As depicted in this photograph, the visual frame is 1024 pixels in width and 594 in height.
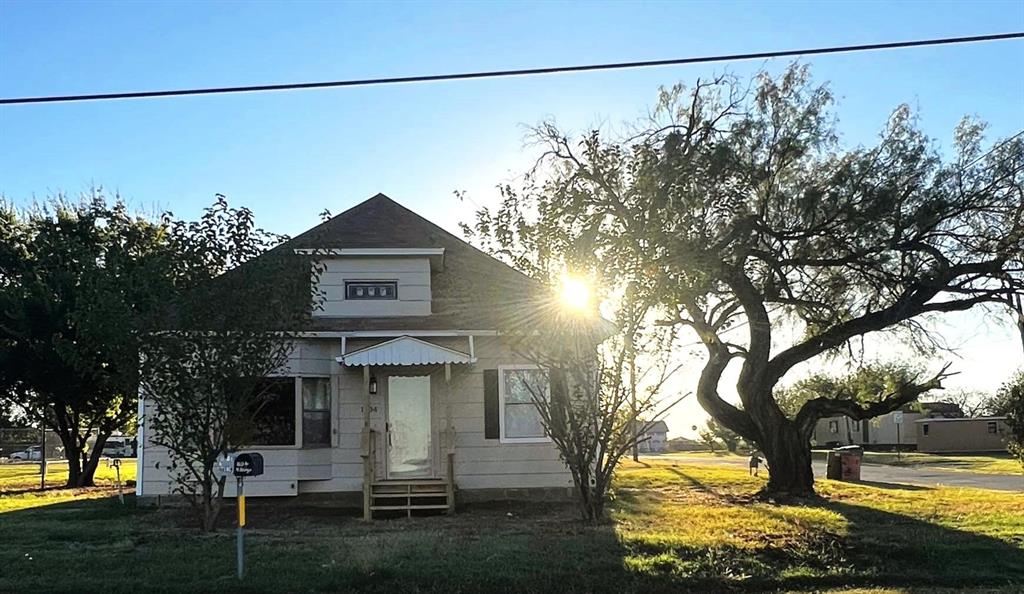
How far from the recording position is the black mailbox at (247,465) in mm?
9695

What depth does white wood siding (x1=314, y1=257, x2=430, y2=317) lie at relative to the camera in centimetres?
1761

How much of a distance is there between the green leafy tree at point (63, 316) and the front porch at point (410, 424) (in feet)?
13.6

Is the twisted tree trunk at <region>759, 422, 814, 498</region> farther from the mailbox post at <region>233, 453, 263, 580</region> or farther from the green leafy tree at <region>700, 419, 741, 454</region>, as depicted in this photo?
the green leafy tree at <region>700, 419, 741, 454</region>

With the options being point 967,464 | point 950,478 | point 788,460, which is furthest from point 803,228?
point 967,464

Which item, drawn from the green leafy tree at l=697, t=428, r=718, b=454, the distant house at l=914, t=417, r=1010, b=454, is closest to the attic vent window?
the distant house at l=914, t=417, r=1010, b=454

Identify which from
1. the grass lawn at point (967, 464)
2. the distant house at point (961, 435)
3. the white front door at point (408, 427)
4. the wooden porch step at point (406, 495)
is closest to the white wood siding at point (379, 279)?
the white front door at point (408, 427)

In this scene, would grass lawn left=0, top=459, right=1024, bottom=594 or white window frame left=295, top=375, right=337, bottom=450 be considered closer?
grass lawn left=0, top=459, right=1024, bottom=594

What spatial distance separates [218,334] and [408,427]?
5.53m

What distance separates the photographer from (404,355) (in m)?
15.6

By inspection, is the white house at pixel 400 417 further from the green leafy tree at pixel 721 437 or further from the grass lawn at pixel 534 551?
the green leafy tree at pixel 721 437

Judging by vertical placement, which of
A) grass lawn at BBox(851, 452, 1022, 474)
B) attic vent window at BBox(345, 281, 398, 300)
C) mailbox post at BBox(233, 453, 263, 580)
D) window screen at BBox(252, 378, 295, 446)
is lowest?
grass lawn at BBox(851, 452, 1022, 474)

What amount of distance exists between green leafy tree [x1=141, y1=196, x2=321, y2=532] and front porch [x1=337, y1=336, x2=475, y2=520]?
3027 millimetres

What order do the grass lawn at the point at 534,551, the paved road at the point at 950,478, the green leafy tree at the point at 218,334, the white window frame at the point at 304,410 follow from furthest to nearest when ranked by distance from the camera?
the paved road at the point at 950,478 → the white window frame at the point at 304,410 → the green leafy tree at the point at 218,334 → the grass lawn at the point at 534,551

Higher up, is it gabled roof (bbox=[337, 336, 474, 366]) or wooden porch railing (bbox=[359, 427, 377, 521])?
gabled roof (bbox=[337, 336, 474, 366])
